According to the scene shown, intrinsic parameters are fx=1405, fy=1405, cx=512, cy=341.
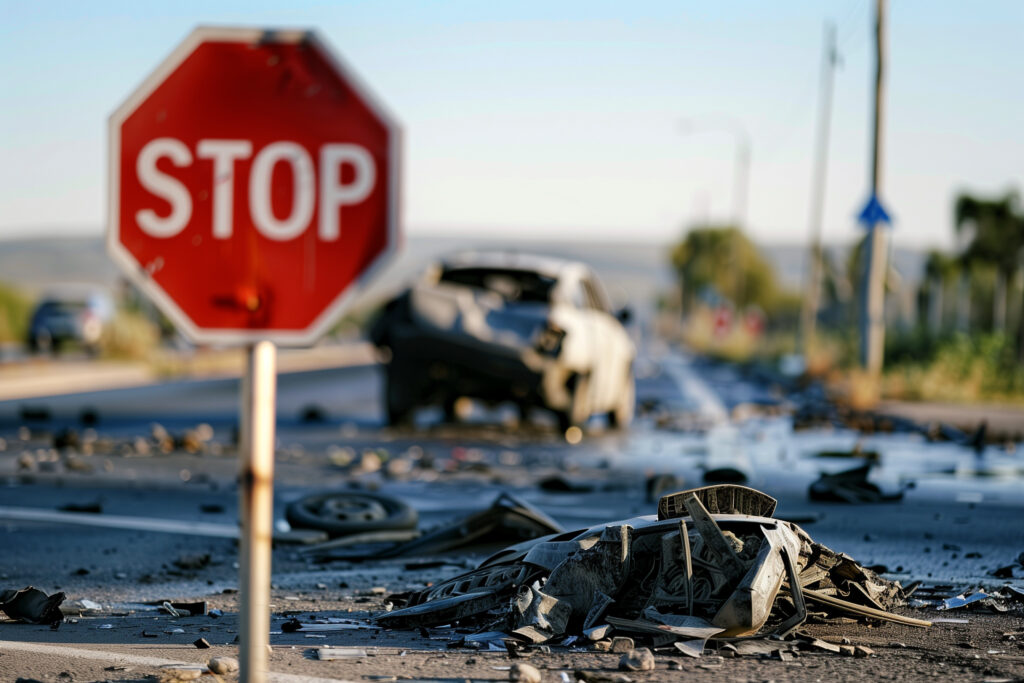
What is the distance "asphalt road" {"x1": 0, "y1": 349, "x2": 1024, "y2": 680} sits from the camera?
6.85m

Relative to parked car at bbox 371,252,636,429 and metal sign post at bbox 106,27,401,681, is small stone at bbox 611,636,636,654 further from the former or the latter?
parked car at bbox 371,252,636,429

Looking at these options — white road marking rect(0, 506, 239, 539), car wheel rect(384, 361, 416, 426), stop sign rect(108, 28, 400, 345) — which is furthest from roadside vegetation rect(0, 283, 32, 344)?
stop sign rect(108, 28, 400, 345)

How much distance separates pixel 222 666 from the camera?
15.9 feet

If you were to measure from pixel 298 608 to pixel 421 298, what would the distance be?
8.78 meters

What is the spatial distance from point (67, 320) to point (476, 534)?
1602 inches

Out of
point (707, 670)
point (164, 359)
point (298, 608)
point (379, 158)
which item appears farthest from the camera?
point (164, 359)

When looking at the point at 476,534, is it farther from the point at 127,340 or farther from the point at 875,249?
the point at 127,340

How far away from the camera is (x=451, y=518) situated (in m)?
9.44

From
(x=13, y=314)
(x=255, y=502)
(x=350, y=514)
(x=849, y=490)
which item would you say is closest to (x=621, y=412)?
(x=849, y=490)

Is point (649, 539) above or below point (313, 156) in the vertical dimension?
below

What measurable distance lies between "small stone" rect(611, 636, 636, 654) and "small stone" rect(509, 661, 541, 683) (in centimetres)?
53

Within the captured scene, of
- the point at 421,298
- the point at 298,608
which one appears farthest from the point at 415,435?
the point at 298,608

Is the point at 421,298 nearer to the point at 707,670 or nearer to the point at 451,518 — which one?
the point at 451,518

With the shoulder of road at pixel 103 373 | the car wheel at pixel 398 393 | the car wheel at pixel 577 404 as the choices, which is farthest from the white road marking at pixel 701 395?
the shoulder of road at pixel 103 373
